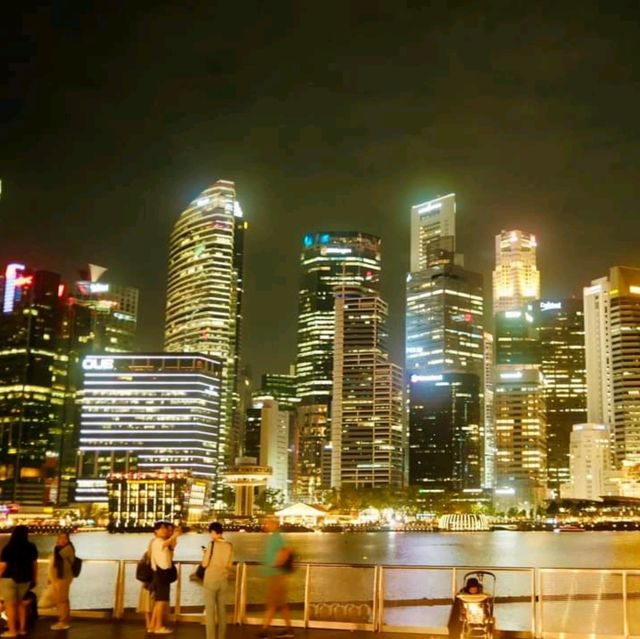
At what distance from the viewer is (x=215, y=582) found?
16.0 metres

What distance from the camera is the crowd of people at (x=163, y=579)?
1605 centimetres

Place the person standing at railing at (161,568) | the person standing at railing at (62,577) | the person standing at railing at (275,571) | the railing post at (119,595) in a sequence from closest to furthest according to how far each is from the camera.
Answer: the person standing at railing at (275,571)
the person standing at railing at (161,568)
the person standing at railing at (62,577)
the railing post at (119,595)

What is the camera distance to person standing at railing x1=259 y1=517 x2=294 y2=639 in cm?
1719

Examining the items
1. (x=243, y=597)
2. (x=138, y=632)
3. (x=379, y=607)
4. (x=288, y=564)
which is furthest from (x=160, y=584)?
(x=379, y=607)

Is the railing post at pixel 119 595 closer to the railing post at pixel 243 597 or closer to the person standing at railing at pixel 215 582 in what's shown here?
the railing post at pixel 243 597

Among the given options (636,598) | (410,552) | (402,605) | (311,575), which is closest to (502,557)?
(410,552)

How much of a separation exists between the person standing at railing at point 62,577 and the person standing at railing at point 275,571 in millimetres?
4024

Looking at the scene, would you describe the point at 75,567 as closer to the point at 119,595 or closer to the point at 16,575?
the point at 119,595

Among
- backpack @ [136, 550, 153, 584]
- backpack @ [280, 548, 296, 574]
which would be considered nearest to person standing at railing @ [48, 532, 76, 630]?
backpack @ [136, 550, 153, 584]

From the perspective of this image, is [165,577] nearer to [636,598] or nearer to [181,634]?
[181,634]

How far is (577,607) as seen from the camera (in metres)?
36.2

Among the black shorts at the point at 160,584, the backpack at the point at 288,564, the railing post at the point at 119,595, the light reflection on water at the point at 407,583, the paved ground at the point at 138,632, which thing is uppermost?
the backpack at the point at 288,564

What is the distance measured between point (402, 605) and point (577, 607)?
7.61m

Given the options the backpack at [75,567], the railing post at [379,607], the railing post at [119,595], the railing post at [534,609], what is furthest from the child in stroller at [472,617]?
the backpack at [75,567]
